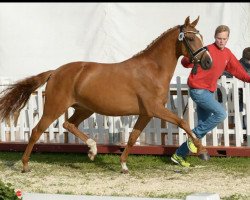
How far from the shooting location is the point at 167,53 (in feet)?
34.3

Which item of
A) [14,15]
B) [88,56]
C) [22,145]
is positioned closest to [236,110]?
[22,145]

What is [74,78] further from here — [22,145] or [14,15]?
[14,15]

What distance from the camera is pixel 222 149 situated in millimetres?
11609

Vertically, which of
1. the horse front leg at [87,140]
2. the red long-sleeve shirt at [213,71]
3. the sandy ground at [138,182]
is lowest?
the sandy ground at [138,182]

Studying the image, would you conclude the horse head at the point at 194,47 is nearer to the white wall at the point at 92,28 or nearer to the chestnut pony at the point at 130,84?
the chestnut pony at the point at 130,84

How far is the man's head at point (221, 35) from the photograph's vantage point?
10375mm

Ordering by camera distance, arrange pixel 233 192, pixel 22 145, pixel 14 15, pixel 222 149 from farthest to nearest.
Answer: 1. pixel 14 15
2. pixel 22 145
3. pixel 222 149
4. pixel 233 192

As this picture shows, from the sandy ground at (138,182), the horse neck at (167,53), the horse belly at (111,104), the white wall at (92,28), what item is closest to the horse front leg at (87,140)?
the sandy ground at (138,182)

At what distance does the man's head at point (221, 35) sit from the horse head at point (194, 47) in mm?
304

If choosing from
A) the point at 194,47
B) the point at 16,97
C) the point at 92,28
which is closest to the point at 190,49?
the point at 194,47

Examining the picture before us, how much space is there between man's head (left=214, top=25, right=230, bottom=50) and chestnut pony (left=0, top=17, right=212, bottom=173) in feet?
0.89

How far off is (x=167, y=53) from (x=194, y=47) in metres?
0.41

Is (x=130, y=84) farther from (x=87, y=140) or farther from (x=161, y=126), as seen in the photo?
(x=161, y=126)

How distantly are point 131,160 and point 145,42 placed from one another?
441 cm
